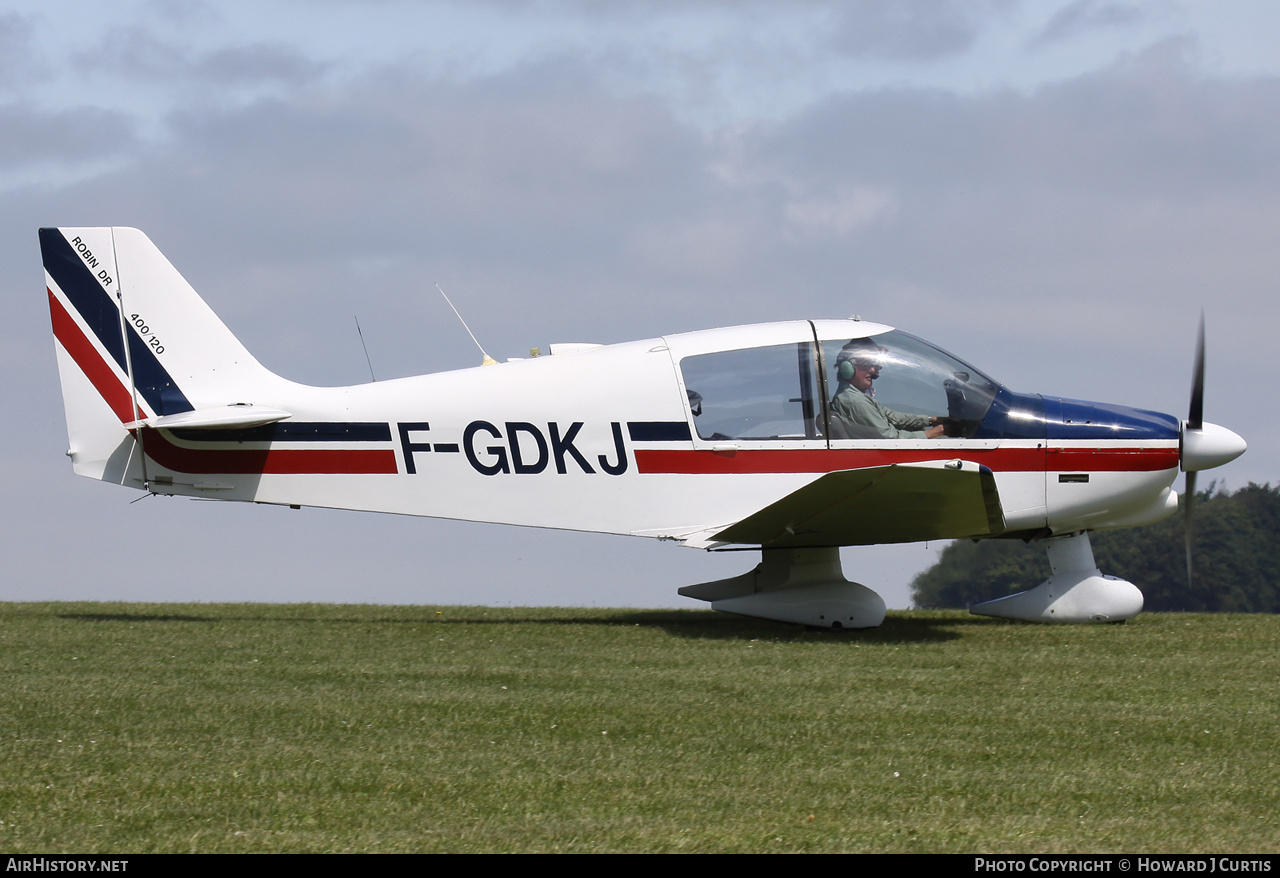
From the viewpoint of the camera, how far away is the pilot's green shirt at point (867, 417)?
29.6 feet

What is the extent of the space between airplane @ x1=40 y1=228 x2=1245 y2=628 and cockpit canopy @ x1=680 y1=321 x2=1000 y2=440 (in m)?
0.02

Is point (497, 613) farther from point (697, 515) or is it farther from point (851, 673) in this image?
point (851, 673)

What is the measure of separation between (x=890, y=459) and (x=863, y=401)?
50 centimetres

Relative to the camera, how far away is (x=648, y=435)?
920cm

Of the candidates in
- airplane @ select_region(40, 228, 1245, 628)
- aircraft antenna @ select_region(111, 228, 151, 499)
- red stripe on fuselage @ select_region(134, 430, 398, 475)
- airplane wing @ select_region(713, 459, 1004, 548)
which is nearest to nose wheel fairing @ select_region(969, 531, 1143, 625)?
airplane @ select_region(40, 228, 1245, 628)

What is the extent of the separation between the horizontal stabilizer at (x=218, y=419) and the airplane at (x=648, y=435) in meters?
0.02

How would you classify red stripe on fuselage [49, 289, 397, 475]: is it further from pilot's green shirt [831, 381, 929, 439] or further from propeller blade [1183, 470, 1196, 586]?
propeller blade [1183, 470, 1196, 586]

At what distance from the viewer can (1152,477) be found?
937 centimetres

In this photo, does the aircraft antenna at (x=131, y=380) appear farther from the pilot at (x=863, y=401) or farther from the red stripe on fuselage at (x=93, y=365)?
the pilot at (x=863, y=401)

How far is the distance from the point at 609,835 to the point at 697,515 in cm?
531

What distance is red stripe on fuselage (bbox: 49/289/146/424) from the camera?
9445 mm

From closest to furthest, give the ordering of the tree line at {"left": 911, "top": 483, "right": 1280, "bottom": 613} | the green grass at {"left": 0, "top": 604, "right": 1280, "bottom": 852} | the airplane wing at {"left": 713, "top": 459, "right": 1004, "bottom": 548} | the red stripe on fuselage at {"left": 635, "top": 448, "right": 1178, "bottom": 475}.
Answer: the green grass at {"left": 0, "top": 604, "right": 1280, "bottom": 852}, the airplane wing at {"left": 713, "top": 459, "right": 1004, "bottom": 548}, the red stripe on fuselage at {"left": 635, "top": 448, "right": 1178, "bottom": 475}, the tree line at {"left": 911, "top": 483, "right": 1280, "bottom": 613}

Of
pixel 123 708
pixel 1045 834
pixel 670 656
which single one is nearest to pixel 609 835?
pixel 1045 834

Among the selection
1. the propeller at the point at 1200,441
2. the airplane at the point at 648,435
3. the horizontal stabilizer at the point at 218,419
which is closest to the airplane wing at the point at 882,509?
the airplane at the point at 648,435
